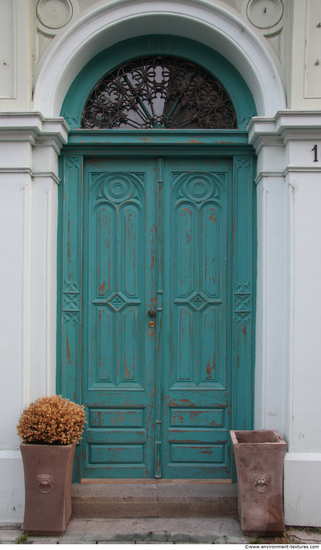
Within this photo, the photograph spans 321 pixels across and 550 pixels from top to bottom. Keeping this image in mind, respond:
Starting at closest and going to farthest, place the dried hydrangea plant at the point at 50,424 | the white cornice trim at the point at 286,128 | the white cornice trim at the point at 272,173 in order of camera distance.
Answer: the dried hydrangea plant at the point at 50,424
the white cornice trim at the point at 286,128
the white cornice trim at the point at 272,173

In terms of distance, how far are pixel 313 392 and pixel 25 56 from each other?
143 inches

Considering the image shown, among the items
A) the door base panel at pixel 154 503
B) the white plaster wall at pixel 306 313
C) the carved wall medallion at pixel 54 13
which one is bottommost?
the door base panel at pixel 154 503

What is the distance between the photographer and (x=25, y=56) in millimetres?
3500

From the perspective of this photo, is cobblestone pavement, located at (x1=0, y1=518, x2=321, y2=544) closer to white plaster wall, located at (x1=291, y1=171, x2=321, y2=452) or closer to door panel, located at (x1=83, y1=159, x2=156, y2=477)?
door panel, located at (x1=83, y1=159, x2=156, y2=477)

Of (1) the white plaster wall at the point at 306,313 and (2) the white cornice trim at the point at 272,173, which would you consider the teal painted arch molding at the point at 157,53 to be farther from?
(1) the white plaster wall at the point at 306,313

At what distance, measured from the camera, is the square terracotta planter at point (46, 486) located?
317 cm

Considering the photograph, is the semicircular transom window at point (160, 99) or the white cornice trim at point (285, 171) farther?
the semicircular transom window at point (160, 99)

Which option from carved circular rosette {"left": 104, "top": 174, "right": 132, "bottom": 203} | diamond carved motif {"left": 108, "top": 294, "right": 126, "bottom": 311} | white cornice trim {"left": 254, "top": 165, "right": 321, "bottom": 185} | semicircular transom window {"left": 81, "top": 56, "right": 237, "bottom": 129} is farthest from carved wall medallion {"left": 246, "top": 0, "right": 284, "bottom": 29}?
diamond carved motif {"left": 108, "top": 294, "right": 126, "bottom": 311}

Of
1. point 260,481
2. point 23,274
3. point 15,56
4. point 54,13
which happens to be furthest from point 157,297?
point 54,13

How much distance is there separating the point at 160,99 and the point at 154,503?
353 cm

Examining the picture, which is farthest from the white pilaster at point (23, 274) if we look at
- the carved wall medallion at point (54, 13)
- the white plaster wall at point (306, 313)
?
the white plaster wall at point (306, 313)

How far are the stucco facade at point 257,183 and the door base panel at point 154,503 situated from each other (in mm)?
506

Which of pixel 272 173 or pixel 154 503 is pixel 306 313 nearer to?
pixel 272 173

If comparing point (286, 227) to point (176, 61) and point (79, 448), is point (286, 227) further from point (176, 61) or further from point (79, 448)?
point (79, 448)
